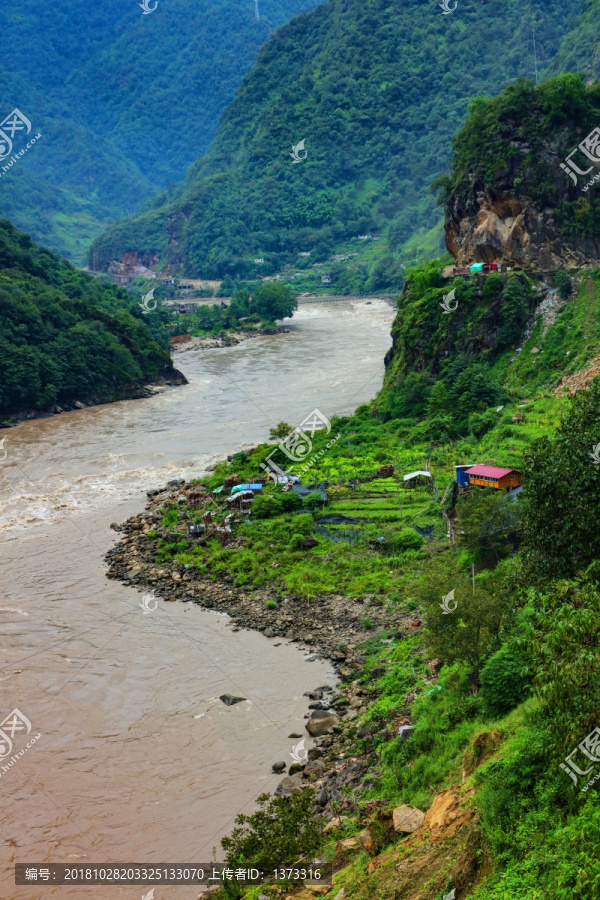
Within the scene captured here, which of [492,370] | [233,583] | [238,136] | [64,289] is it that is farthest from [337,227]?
[233,583]

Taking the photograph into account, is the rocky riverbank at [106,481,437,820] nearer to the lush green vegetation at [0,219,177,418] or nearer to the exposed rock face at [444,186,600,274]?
the exposed rock face at [444,186,600,274]

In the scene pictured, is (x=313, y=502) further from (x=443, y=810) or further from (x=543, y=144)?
(x=543, y=144)

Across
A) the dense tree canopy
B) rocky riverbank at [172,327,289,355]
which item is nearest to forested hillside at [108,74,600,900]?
rocky riverbank at [172,327,289,355]

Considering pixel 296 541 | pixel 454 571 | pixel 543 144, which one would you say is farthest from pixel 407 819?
pixel 543 144

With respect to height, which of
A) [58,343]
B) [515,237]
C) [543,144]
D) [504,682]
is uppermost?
[543,144]

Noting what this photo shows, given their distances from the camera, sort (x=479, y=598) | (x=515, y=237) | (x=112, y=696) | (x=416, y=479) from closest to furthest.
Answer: (x=479, y=598)
(x=112, y=696)
(x=416, y=479)
(x=515, y=237)

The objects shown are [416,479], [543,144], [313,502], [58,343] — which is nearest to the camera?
[313,502]
